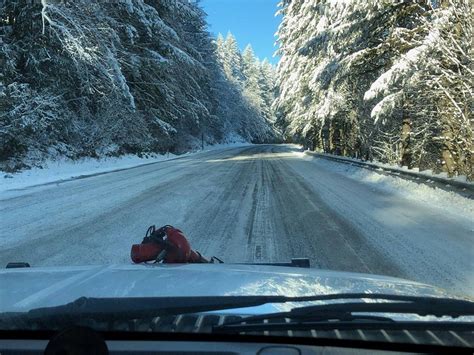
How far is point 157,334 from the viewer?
6.11 ft

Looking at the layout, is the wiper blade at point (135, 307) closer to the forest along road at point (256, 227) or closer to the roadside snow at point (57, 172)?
the forest along road at point (256, 227)

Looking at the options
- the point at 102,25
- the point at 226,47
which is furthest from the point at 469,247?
the point at 226,47

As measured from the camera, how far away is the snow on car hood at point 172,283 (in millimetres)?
2533

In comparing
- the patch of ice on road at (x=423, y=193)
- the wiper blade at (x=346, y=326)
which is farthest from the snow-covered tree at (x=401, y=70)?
the wiper blade at (x=346, y=326)

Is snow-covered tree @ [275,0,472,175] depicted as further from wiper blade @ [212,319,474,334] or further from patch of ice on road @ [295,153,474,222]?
wiper blade @ [212,319,474,334]

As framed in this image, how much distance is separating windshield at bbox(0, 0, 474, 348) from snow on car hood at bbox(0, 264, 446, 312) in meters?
0.02

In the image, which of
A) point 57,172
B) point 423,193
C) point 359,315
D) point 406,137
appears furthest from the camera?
point 57,172

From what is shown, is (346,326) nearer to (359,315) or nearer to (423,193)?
(359,315)

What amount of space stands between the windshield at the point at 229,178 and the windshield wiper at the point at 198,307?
7 centimetres

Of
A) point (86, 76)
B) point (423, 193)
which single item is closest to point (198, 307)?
point (423, 193)

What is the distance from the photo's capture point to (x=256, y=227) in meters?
7.89

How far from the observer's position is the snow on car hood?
2.53m

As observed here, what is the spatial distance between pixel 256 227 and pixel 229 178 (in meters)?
8.33

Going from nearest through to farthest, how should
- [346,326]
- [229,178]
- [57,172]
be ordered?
[346,326] < [229,178] < [57,172]
